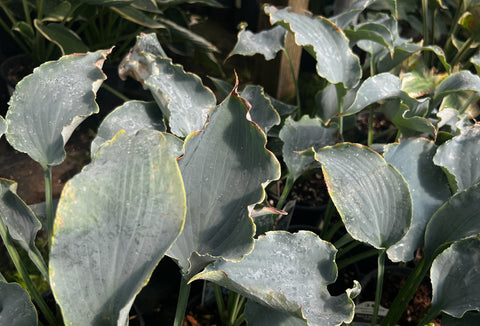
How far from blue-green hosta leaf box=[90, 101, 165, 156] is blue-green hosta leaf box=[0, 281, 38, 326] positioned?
23 cm

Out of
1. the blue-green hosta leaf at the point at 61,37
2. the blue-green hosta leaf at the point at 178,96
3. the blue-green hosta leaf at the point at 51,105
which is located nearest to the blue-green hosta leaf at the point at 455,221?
the blue-green hosta leaf at the point at 178,96

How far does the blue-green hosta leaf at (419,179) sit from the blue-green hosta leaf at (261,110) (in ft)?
0.66

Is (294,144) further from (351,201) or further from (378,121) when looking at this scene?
(378,121)

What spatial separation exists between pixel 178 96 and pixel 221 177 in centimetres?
26

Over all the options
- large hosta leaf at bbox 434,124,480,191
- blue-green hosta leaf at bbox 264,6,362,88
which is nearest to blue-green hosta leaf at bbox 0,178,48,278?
blue-green hosta leaf at bbox 264,6,362,88

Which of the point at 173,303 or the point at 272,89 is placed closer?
the point at 173,303

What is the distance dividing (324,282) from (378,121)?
1.07 meters

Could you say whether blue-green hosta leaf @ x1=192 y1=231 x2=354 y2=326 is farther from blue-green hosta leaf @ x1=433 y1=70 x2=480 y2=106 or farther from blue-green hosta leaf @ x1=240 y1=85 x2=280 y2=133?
blue-green hosta leaf @ x1=433 y1=70 x2=480 y2=106

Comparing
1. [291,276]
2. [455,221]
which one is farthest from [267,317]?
[455,221]

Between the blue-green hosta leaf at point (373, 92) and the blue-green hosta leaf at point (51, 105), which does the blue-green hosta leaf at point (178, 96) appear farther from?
the blue-green hosta leaf at point (373, 92)

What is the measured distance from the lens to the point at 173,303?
1.07 metres

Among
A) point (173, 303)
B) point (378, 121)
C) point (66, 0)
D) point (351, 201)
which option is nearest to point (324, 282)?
point (351, 201)

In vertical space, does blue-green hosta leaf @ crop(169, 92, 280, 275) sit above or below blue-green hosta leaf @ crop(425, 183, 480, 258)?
above

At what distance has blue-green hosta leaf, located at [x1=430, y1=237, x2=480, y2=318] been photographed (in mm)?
698
